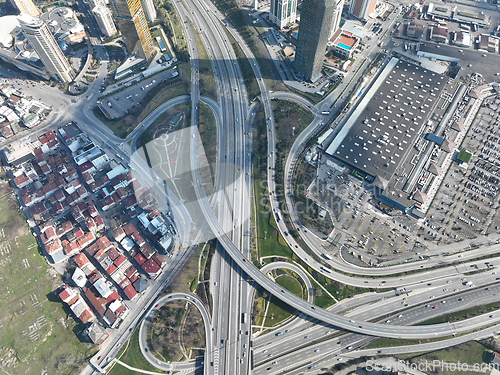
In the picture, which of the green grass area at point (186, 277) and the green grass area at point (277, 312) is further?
the green grass area at point (186, 277)

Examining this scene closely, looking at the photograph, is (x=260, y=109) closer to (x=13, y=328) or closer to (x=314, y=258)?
(x=314, y=258)

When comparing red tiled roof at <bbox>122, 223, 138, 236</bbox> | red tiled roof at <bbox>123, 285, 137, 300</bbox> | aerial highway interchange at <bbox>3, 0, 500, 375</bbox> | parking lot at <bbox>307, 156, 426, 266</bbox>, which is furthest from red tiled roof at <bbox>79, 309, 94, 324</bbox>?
parking lot at <bbox>307, 156, 426, 266</bbox>

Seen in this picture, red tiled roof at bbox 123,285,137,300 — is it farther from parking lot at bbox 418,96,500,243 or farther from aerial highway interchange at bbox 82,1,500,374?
parking lot at bbox 418,96,500,243

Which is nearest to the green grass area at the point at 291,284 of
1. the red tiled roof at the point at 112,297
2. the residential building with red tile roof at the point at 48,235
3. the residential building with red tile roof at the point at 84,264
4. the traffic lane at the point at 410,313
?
the traffic lane at the point at 410,313

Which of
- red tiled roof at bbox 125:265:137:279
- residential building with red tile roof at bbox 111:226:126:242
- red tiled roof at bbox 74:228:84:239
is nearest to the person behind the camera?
red tiled roof at bbox 125:265:137:279

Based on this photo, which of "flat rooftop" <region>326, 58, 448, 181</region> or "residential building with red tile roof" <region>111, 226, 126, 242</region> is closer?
"residential building with red tile roof" <region>111, 226, 126, 242</region>

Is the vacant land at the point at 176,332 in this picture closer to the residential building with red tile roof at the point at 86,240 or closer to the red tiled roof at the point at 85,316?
the red tiled roof at the point at 85,316
